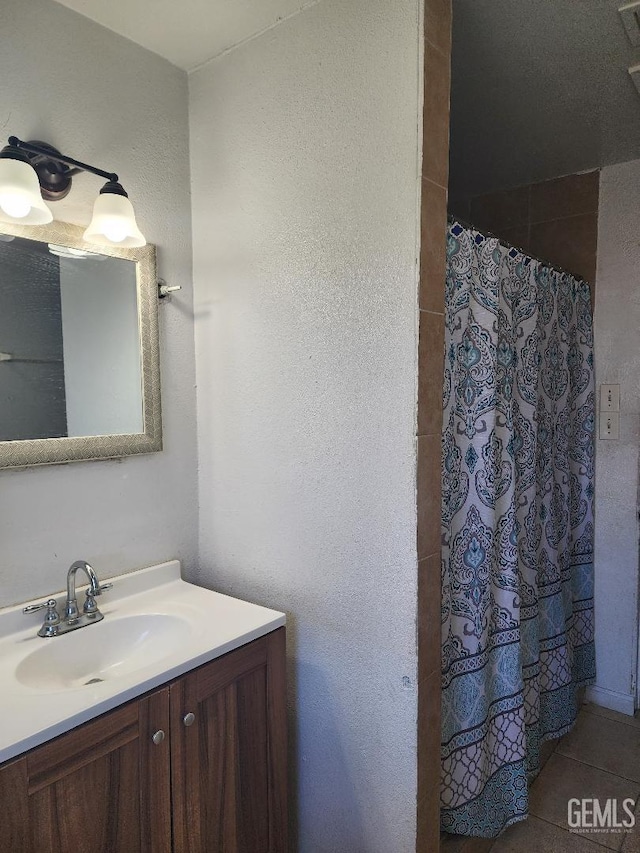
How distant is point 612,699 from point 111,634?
2.30 meters

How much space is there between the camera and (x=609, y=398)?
2.41m

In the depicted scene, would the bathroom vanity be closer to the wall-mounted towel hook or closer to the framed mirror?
the framed mirror

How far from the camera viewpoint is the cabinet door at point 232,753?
113 cm

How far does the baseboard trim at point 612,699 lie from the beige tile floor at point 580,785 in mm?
30

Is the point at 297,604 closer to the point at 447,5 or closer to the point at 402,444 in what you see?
the point at 402,444

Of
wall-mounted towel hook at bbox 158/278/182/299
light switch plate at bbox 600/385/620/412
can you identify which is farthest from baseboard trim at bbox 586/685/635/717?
wall-mounted towel hook at bbox 158/278/182/299

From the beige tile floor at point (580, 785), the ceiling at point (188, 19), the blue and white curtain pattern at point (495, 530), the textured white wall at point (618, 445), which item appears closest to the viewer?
the ceiling at point (188, 19)

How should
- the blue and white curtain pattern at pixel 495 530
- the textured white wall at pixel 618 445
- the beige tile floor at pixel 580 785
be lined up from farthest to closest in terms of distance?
the textured white wall at pixel 618 445 < the beige tile floor at pixel 580 785 < the blue and white curtain pattern at pixel 495 530

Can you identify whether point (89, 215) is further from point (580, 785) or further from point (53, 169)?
point (580, 785)

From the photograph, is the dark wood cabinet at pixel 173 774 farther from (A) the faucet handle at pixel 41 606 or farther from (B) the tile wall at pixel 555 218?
(B) the tile wall at pixel 555 218

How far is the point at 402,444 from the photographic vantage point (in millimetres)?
1266

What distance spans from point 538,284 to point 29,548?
6.04ft

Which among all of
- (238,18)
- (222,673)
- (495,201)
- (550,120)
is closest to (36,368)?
(222,673)

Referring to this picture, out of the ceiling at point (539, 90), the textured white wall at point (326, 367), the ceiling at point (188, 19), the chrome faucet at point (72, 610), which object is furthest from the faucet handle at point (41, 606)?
the ceiling at point (539, 90)
